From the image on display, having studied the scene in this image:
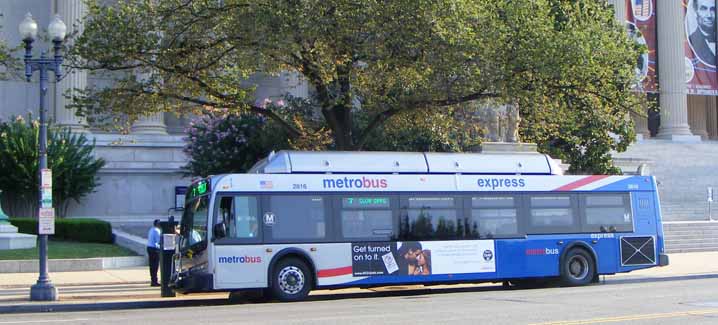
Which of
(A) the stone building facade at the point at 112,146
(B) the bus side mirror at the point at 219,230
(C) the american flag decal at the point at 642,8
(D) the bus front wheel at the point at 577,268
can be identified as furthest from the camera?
(C) the american flag decal at the point at 642,8

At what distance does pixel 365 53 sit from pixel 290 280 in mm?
5824

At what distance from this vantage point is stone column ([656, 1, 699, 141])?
180 feet

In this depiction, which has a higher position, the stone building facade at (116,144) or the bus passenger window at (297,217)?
the stone building facade at (116,144)

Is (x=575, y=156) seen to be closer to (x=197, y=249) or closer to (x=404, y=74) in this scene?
(x=404, y=74)

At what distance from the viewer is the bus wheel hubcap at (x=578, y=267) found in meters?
22.8

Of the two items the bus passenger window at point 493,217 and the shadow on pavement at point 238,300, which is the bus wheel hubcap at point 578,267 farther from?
the bus passenger window at point 493,217

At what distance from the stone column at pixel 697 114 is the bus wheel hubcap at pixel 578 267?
1762 inches

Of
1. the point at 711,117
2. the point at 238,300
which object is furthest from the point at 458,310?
the point at 711,117

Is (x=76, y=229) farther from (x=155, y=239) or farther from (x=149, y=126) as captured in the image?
(x=155, y=239)

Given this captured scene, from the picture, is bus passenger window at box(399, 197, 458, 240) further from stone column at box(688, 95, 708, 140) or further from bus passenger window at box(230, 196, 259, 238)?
stone column at box(688, 95, 708, 140)

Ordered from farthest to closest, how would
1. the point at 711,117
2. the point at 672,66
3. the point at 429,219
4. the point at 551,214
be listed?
the point at 711,117
the point at 672,66
the point at 551,214
the point at 429,219

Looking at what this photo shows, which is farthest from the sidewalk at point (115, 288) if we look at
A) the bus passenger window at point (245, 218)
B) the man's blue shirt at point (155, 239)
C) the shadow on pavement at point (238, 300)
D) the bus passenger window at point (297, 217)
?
the bus passenger window at point (297, 217)

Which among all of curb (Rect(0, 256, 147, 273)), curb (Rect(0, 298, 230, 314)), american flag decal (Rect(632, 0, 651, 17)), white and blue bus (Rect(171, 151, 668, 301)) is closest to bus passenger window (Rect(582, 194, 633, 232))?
white and blue bus (Rect(171, 151, 668, 301))

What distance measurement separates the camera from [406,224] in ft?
68.3
